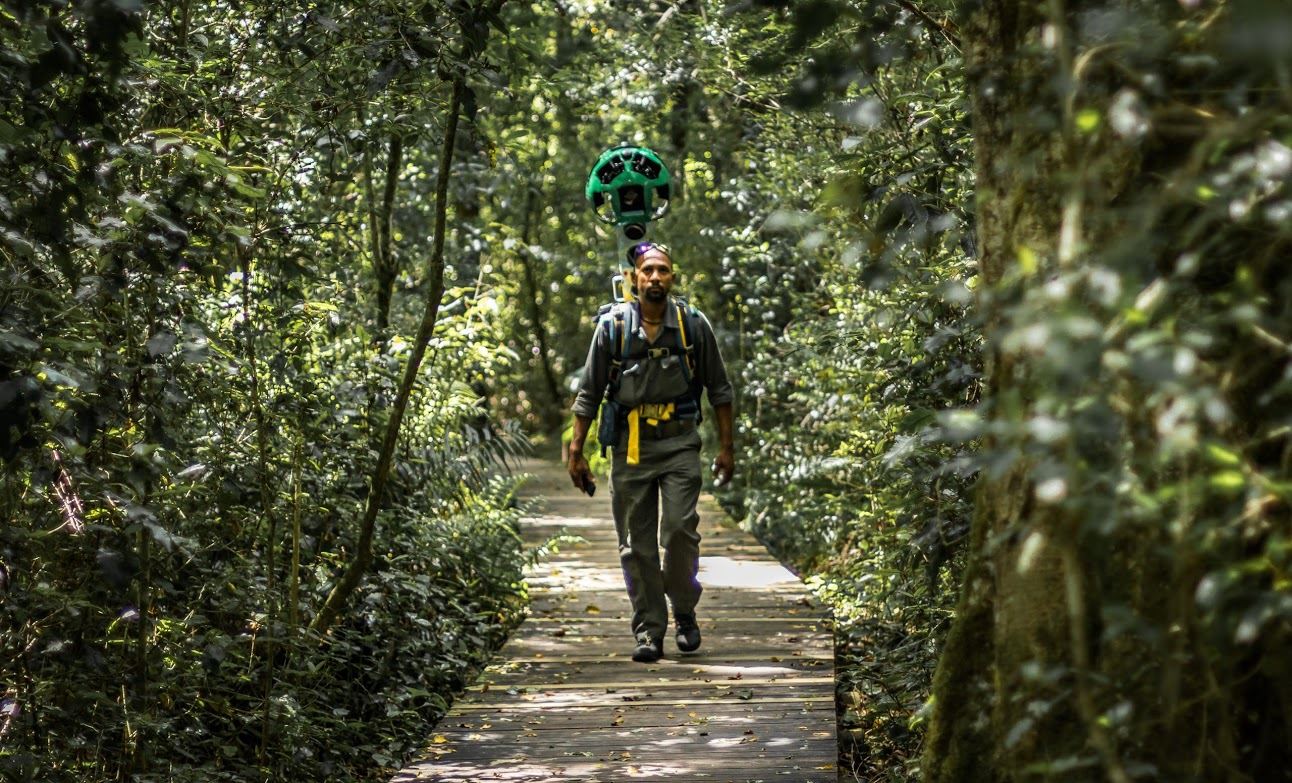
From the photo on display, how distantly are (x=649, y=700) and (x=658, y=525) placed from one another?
110 centimetres

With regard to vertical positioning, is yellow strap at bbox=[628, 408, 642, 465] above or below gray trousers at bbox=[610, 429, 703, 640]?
above

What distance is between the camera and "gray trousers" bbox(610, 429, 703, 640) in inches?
255

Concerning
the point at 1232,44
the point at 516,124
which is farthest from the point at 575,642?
the point at 516,124

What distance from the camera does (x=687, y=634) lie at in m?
Answer: 6.73

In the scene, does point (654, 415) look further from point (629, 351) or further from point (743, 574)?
point (743, 574)

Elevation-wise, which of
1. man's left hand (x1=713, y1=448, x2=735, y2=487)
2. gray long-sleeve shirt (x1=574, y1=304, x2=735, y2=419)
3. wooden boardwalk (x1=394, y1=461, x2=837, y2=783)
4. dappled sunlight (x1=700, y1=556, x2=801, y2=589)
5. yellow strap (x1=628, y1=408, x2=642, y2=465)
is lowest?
dappled sunlight (x1=700, y1=556, x2=801, y2=589)

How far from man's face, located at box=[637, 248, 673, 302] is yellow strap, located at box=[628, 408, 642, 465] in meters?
0.59

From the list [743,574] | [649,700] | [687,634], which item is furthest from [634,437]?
[743,574]

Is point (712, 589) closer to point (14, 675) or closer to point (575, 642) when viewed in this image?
point (575, 642)

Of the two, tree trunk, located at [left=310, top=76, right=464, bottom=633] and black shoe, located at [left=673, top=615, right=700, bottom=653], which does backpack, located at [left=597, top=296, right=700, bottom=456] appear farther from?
black shoe, located at [left=673, top=615, right=700, bottom=653]

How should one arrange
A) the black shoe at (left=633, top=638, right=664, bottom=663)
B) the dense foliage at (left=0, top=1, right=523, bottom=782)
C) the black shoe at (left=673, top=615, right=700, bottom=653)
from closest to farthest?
the dense foliage at (left=0, top=1, right=523, bottom=782) < the black shoe at (left=633, top=638, right=664, bottom=663) < the black shoe at (left=673, top=615, right=700, bottom=653)

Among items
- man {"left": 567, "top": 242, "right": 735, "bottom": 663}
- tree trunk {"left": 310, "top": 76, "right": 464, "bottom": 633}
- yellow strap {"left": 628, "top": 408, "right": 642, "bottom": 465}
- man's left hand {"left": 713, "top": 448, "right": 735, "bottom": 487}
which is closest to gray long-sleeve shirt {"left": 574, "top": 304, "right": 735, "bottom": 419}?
man {"left": 567, "top": 242, "right": 735, "bottom": 663}

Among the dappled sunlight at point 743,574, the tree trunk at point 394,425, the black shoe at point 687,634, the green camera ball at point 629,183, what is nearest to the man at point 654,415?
the black shoe at point 687,634

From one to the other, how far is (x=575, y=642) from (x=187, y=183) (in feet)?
12.4
